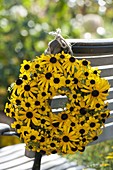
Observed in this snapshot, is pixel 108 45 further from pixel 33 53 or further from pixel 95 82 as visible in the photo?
pixel 33 53

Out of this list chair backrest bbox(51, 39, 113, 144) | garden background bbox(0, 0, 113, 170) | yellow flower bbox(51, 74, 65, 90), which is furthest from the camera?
garden background bbox(0, 0, 113, 170)

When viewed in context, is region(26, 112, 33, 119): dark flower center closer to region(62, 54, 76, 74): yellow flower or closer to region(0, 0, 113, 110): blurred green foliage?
region(62, 54, 76, 74): yellow flower

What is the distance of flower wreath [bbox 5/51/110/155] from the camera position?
1.87 meters

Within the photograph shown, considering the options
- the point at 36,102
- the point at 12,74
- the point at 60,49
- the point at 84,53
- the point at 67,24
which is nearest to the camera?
the point at 36,102

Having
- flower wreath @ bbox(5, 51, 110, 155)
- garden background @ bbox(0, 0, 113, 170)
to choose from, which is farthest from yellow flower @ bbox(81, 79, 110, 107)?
garden background @ bbox(0, 0, 113, 170)

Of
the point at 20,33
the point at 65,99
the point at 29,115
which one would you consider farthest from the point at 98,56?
the point at 20,33

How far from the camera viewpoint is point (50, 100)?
193 centimetres

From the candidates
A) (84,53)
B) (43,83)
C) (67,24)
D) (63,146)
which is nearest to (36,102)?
(43,83)

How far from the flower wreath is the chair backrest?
0.14 meters

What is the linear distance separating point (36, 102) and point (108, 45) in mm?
492

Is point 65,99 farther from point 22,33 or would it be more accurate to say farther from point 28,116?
point 22,33

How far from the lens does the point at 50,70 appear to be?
1874 millimetres

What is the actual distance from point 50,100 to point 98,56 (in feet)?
1.25

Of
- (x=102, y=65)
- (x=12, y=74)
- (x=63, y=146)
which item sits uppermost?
(x=12, y=74)
